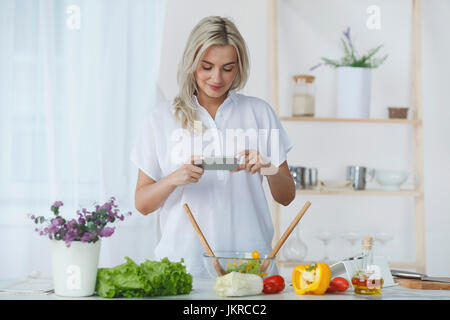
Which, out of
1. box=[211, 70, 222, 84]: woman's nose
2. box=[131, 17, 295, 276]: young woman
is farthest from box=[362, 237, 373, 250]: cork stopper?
box=[211, 70, 222, 84]: woman's nose

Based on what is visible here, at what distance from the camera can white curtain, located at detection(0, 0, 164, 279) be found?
3.10m

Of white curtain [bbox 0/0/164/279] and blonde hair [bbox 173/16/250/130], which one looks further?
white curtain [bbox 0/0/164/279]

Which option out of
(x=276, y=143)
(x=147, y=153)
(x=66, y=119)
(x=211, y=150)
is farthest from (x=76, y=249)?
(x=66, y=119)

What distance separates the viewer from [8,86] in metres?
3.13

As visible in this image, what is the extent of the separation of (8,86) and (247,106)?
1670 millimetres

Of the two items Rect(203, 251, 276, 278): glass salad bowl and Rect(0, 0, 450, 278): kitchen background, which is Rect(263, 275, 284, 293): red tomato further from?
Rect(0, 0, 450, 278): kitchen background

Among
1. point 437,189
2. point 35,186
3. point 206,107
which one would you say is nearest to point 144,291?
point 206,107

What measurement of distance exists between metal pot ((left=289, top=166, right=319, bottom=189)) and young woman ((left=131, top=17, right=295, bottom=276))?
40.8 inches

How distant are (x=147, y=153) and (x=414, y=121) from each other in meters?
1.93

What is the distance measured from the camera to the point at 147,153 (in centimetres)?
202

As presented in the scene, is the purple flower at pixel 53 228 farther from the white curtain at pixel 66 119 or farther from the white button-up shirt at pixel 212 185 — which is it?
the white curtain at pixel 66 119

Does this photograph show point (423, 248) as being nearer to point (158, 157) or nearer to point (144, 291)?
point (158, 157)

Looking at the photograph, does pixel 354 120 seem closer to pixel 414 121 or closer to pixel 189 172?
pixel 414 121

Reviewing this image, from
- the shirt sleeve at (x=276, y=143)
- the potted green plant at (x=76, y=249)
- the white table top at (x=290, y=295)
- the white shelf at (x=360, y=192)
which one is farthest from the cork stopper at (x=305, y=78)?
the potted green plant at (x=76, y=249)
